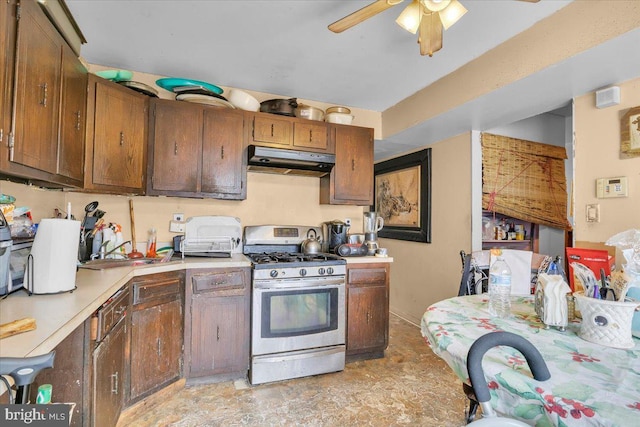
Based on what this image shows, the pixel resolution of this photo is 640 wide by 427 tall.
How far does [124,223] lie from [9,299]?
141 cm

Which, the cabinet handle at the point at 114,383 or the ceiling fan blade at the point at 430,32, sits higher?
the ceiling fan blade at the point at 430,32

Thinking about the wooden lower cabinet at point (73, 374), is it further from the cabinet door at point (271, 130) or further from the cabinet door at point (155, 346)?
the cabinet door at point (271, 130)

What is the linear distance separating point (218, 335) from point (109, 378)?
33.0 inches

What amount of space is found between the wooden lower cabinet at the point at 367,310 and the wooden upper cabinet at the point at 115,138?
75.5 inches

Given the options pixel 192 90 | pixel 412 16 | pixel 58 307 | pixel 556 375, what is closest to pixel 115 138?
pixel 192 90

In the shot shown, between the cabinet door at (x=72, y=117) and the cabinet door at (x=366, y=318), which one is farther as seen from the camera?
the cabinet door at (x=366, y=318)

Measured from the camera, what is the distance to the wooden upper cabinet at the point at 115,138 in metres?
2.14

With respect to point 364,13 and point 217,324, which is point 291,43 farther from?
point 217,324

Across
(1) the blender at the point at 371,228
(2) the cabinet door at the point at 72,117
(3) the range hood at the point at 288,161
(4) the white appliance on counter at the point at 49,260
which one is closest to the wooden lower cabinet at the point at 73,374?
(4) the white appliance on counter at the point at 49,260

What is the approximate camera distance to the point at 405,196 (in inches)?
164

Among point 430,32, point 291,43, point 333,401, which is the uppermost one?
point 291,43

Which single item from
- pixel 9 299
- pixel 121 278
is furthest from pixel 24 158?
pixel 121 278

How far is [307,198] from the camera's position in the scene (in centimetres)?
332

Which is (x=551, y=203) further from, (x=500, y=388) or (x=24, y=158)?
(x=24, y=158)
